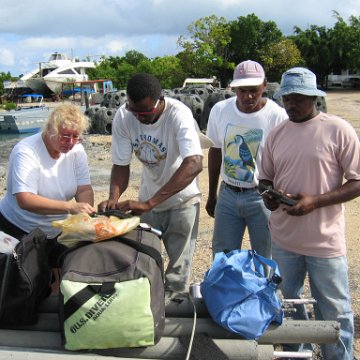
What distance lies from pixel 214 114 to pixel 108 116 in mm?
16630

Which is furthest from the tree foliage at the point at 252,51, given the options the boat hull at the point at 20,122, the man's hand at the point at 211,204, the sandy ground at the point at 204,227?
the man's hand at the point at 211,204

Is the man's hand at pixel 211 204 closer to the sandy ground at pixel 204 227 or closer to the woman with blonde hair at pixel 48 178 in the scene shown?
the sandy ground at pixel 204 227

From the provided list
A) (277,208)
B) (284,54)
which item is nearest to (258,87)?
(277,208)

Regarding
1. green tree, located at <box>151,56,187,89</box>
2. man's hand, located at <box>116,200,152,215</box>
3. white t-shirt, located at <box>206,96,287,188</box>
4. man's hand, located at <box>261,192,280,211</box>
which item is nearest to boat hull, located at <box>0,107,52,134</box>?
green tree, located at <box>151,56,187,89</box>

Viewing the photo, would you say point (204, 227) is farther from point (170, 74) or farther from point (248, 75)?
point (170, 74)

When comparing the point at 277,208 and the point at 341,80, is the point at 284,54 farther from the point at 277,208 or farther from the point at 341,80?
the point at 277,208

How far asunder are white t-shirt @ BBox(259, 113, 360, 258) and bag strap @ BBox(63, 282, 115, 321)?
4.24 ft

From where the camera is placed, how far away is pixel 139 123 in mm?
3398

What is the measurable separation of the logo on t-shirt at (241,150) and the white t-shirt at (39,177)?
116cm

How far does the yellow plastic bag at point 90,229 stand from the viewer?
2418 mm

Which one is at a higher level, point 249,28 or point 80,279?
point 249,28

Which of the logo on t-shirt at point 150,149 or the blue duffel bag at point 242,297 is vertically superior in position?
the logo on t-shirt at point 150,149

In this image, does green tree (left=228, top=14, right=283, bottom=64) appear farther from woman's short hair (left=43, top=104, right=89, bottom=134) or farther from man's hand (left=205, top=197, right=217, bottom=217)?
woman's short hair (left=43, top=104, right=89, bottom=134)

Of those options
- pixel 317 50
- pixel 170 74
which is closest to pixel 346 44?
pixel 317 50
